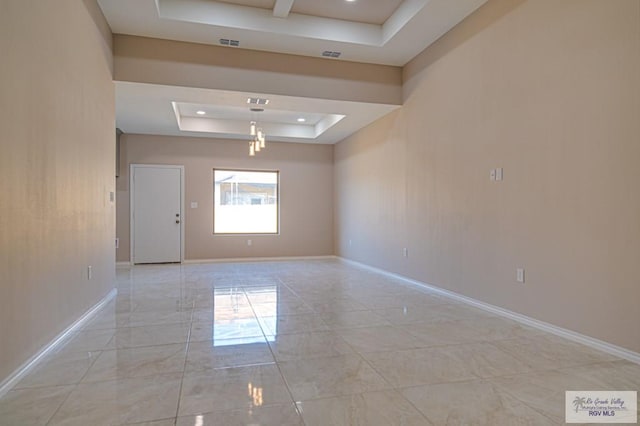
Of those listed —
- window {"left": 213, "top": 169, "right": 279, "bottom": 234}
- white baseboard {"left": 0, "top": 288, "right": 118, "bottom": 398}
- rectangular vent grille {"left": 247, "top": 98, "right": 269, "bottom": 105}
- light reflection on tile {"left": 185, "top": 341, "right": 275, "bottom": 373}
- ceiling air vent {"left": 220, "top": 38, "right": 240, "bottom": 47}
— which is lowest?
light reflection on tile {"left": 185, "top": 341, "right": 275, "bottom": 373}

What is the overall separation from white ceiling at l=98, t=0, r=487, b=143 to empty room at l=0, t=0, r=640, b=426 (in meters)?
0.03

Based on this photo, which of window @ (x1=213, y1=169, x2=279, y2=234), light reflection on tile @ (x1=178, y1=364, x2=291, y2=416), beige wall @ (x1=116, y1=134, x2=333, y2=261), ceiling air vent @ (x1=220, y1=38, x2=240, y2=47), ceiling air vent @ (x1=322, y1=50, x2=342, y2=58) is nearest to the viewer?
light reflection on tile @ (x1=178, y1=364, x2=291, y2=416)

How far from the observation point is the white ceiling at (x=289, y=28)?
4141mm

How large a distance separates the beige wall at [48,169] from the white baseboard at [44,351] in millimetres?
44

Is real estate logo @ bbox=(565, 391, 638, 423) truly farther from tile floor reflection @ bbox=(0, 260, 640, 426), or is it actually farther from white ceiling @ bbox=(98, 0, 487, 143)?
white ceiling @ bbox=(98, 0, 487, 143)

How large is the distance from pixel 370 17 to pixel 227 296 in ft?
12.6

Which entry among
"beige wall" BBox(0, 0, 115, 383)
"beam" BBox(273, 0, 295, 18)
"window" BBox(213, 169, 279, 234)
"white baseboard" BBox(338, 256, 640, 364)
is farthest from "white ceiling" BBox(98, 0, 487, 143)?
"white baseboard" BBox(338, 256, 640, 364)

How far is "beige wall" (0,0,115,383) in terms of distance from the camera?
2.16 meters

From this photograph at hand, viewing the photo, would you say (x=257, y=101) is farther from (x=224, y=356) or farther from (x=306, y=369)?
(x=306, y=369)

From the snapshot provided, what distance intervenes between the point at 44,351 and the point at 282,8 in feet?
13.0

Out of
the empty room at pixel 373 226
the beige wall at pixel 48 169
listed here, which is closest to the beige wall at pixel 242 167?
the empty room at pixel 373 226

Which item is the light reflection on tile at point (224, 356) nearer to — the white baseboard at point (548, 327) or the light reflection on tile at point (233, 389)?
the light reflection on tile at point (233, 389)

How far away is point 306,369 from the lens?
→ 2.40 m

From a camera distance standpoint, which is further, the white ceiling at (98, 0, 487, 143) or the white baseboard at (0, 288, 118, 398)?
the white ceiling at (98, 0, 487, 143)
